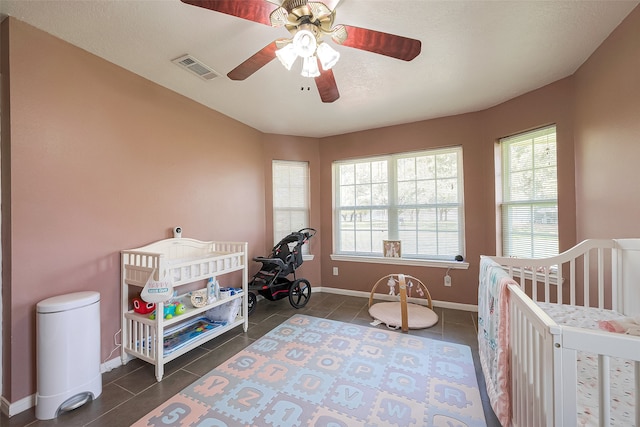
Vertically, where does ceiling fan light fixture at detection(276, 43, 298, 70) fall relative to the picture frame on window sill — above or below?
above

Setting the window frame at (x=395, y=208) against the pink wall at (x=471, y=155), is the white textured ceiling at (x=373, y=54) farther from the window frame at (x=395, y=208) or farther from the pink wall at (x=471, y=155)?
the window frame at (x=395, y=208)

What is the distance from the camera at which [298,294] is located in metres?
A: 3.24

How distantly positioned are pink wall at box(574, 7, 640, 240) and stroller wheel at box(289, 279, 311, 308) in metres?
2.88

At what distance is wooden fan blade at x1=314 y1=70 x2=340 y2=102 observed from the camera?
1556 mm

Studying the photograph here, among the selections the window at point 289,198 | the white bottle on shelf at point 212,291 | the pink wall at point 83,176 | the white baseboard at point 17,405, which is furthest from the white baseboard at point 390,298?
the white baseboard at point 17,405

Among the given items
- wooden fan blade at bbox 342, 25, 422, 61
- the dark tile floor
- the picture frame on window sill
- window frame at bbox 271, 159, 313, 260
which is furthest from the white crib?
window frame at bbox 271, 159, 313, 260

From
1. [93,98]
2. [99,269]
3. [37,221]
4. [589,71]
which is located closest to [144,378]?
[99,269]

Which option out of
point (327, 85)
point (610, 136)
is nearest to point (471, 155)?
point (610, 136)

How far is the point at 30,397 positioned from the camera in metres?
1.57

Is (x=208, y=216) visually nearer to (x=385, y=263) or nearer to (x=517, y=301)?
(x=385, y=263)

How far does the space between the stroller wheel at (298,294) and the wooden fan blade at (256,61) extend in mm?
2412

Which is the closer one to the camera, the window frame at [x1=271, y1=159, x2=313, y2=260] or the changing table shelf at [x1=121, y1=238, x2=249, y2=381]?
the changing table shelf at [x1=121, y1=238, x2=249, y2=381]

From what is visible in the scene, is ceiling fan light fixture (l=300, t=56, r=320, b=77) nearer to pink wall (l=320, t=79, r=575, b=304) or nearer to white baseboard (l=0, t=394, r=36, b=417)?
pink wall (l=320, t=79, r=575, b=304)

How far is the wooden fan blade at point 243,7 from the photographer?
3.49 ft
